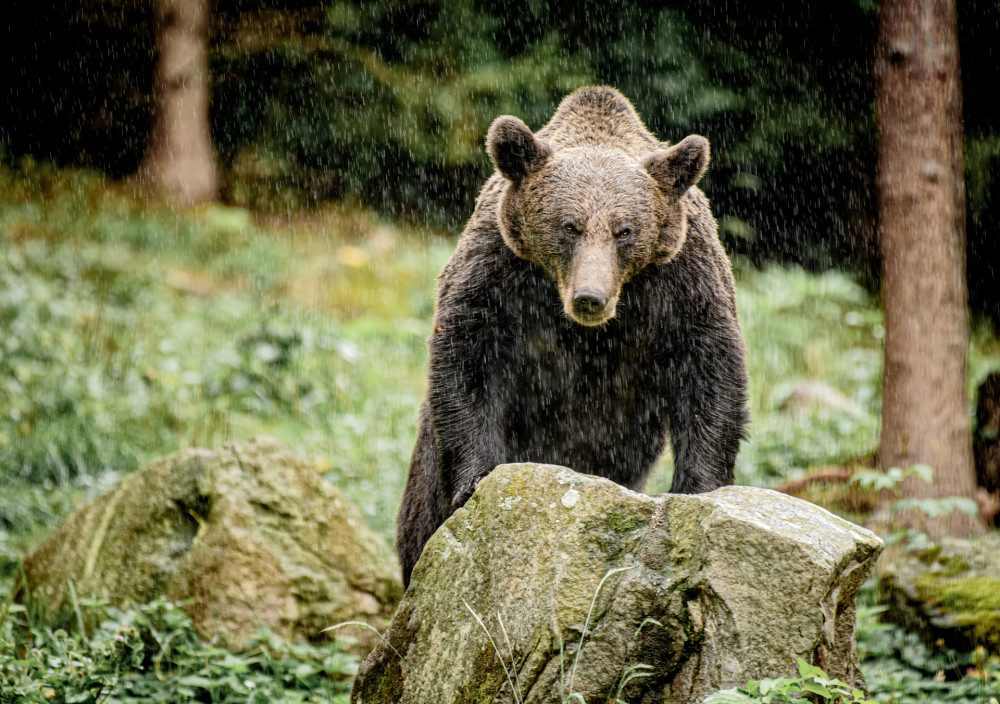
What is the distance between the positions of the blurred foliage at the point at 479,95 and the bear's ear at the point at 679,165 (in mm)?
4113

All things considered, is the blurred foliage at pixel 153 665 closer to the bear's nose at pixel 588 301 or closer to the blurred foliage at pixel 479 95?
the bear's nose at pixel 588 301

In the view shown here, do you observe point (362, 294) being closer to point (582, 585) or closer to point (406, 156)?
point (406, 156)

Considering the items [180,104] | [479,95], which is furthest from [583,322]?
[180,104]

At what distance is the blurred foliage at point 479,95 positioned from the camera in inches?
356

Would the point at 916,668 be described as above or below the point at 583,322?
below

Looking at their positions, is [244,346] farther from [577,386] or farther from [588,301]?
[588,301]

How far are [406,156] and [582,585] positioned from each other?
10.3 metres

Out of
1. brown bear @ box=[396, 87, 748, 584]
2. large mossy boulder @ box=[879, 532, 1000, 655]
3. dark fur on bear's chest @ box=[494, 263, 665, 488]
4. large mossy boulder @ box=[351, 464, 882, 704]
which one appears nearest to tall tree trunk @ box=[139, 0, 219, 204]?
brown bear @ box=[396, 87, 748, 584]

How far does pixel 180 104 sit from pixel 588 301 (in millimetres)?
10443

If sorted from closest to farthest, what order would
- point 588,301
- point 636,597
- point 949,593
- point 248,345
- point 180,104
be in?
point 636,597, point 588,301, point 949,593, point 248,345, point 180,104

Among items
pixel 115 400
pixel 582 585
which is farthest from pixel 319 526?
pixel 115 400

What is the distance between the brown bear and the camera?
3934mm

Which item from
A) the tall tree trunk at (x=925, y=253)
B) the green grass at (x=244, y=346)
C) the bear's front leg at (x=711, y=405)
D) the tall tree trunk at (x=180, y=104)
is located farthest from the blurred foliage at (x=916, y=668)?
the tall tree trunk at (x=180, y=104)

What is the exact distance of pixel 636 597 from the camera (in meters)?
2.75
